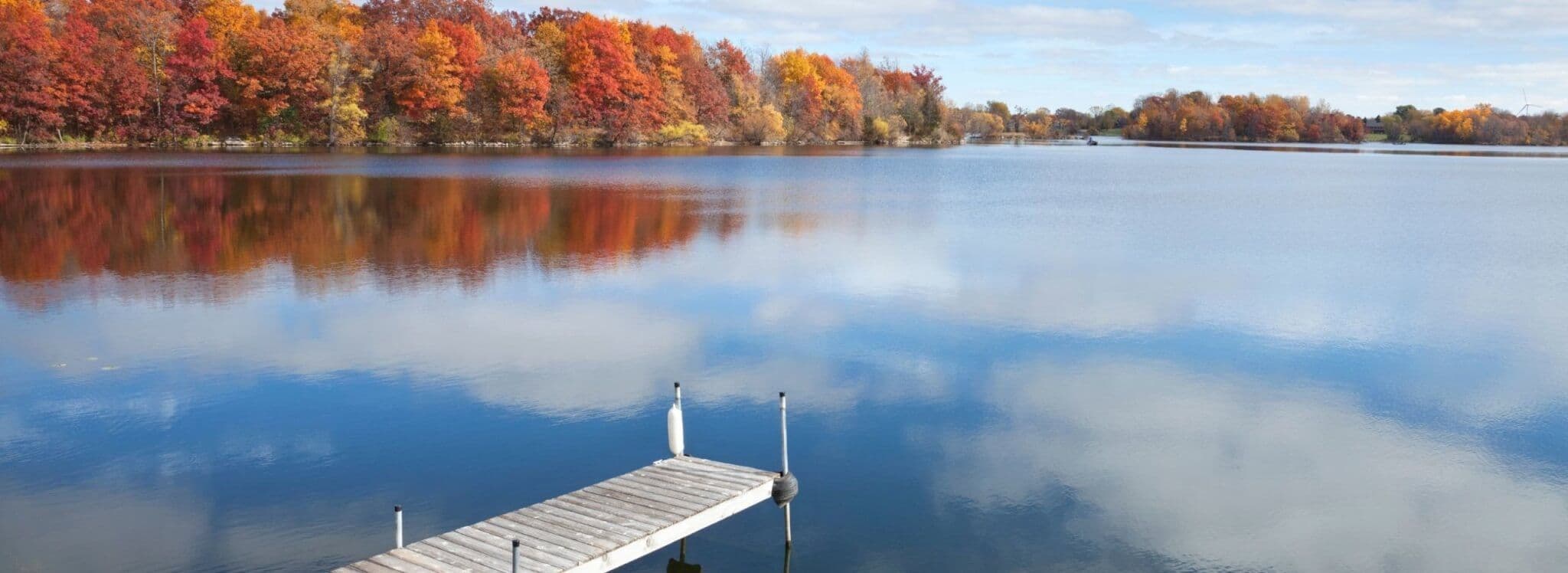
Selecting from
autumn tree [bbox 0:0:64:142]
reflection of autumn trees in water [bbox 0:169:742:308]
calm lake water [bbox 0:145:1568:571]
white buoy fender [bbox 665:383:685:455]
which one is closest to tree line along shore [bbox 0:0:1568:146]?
autumn tree [bbox 0:0:64:142]

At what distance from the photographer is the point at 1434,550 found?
323 inches

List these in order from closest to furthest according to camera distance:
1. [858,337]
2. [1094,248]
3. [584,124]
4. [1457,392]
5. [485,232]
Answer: [1457,392] → [858,337] → [1094,248] → [485,232] → [584,124]

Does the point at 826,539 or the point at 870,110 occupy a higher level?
the point at 870,110

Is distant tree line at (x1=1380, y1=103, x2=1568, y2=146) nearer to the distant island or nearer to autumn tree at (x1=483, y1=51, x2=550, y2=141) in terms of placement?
the distant island

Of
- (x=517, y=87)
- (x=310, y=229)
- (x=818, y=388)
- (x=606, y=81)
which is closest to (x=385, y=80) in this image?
(x=517, y=87)

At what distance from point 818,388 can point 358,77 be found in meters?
71.1

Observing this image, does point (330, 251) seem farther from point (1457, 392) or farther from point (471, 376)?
point (1457, 392)

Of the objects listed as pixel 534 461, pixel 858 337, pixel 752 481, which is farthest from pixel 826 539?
pixel 858 337

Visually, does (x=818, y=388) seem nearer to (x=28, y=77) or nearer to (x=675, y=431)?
(x=675, y=431)

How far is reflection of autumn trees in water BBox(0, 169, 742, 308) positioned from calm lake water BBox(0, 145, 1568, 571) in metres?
0.20

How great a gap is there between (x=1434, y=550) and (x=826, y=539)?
14.3 feet

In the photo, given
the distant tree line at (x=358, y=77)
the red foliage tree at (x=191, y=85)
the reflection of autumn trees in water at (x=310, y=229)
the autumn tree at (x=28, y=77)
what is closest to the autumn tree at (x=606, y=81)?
the distant tree line at (x=358, y=77)

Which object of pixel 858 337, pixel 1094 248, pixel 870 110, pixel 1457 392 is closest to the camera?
pixel 1457 392

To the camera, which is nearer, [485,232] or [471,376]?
[471,376]
